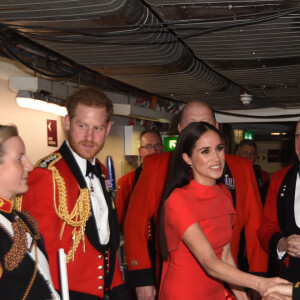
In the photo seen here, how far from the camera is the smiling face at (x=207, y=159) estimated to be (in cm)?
249

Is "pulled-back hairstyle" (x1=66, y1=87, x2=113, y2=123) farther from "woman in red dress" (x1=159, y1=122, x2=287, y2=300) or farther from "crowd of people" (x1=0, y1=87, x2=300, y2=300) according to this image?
"woman in red dress" (x1=159, y1=122, x2=287, y2=300)

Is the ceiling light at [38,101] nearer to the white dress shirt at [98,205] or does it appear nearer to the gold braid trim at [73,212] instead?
the white dress shirt at [98,205]

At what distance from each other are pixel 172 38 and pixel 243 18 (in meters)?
0.71

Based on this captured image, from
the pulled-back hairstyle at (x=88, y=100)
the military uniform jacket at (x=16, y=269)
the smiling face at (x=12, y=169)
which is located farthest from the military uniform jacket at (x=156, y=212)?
the smiling face at (x=12, y=169)

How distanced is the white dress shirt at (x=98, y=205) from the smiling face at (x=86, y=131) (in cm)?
6

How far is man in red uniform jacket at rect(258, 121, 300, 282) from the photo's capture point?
10.0 ft

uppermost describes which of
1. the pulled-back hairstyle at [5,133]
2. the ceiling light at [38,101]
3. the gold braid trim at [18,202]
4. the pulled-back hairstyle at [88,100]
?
the ceiling light at [38,101]

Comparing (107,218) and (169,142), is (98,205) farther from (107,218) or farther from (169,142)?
(169,142)

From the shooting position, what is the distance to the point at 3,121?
4156 mm

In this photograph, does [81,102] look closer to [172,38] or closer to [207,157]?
[207,157]

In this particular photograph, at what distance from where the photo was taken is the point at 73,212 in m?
2.41

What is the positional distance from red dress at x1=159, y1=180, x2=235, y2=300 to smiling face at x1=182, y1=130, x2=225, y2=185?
0.20ft

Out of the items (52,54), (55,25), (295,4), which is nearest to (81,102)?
(55,25)

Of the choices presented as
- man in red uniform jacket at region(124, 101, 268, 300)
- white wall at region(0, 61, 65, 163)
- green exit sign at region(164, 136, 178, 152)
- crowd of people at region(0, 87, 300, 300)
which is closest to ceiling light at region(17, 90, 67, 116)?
white wall at region(0, 61, 65, 163)
